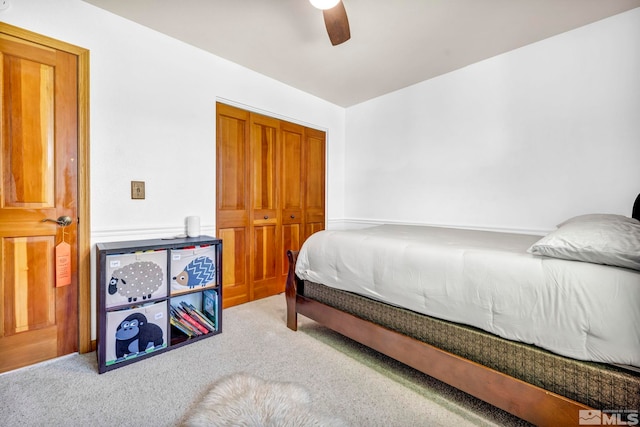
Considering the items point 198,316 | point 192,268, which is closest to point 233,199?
point 192,268

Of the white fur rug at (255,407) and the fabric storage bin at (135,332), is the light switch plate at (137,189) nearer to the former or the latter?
the fabric storage bin at (135,332)

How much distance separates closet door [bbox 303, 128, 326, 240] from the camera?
3.61 metres

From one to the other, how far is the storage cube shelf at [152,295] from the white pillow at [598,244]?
2.11 metres

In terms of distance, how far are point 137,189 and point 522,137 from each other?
3317 mm

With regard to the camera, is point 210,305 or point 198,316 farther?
point 210,305

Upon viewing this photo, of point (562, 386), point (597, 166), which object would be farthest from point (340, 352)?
point (597, 166)

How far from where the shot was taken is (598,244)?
1065mm

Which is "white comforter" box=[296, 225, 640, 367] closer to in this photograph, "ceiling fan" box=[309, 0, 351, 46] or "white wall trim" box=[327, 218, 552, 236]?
"ceiling fan" box=[309, 0, 351, 46]

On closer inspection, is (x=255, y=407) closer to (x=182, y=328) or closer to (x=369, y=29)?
(x=182, y=328)

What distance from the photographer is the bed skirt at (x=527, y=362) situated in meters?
0.97

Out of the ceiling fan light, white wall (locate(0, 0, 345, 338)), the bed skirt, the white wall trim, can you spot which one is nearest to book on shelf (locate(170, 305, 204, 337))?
white wall (locate(0, 0, 345, 338))

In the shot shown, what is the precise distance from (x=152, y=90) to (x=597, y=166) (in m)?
3.60

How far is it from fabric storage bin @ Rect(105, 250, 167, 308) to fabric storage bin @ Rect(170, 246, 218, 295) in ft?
0.31

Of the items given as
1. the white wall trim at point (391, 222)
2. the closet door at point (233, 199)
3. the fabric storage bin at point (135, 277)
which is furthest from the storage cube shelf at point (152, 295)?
the white wall trim at point (391, 222)
